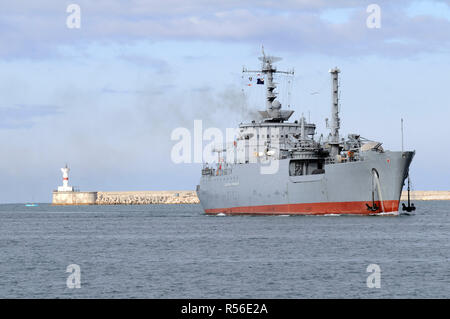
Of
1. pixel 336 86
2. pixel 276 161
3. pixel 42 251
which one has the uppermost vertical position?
pixel 336 86

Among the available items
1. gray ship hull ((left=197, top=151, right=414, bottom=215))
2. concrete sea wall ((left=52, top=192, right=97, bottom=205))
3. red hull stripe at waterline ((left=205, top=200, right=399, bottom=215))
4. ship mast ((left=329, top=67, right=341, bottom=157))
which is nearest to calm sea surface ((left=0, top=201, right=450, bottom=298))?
gray ship hull ((left=197, top=151, right=414, bottom=215))

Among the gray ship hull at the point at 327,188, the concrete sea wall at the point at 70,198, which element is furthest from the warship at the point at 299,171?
the concrete sea wall at the point at 70,198

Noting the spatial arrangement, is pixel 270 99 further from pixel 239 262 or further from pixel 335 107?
pixel 239 262

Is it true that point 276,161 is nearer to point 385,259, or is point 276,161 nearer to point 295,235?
point 295,235

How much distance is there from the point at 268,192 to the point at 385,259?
30587 mm

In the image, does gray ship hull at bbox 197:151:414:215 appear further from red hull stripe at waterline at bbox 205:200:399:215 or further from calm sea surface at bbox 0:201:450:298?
calm sea surface at bbox 0:201:450:298

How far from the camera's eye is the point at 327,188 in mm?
56125

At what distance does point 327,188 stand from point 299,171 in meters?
4.53

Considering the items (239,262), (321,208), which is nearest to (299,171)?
(321,208)

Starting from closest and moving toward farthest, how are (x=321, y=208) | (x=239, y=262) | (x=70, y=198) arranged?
1. (x=239, y=262)
2. (x=321, y=208)
3. (x=70, y=198)

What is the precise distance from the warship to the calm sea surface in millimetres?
4365

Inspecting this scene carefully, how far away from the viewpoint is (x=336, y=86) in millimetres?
63312

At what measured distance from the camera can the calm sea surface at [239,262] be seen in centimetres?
2448
